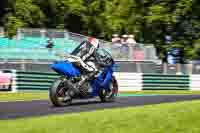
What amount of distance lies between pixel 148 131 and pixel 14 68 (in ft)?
52.9

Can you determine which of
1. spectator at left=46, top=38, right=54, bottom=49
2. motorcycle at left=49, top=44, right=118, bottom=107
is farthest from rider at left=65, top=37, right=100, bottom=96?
spectator at left=46, top=38, right=54, bottom=49

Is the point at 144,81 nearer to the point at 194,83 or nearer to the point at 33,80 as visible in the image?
the point at 194,83

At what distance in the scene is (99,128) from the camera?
25.5 feet

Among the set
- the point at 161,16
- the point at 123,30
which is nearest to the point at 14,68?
the point at 161,16

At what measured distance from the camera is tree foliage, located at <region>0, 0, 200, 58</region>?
36.1 m

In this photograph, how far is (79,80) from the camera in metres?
14.1

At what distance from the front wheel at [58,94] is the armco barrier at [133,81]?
8.84 metres

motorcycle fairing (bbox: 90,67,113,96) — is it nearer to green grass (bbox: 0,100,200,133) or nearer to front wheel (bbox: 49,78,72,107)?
front wheel (bbox: 49,78,72,107)

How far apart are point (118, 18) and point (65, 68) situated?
26888mm

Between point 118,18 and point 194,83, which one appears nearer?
point 194,83

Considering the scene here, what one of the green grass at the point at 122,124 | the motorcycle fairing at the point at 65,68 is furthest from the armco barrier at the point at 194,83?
the green grass at the point at 122,124

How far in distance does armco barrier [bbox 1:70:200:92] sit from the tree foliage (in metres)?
9.13

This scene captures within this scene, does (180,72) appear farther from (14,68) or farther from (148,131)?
(148,131)

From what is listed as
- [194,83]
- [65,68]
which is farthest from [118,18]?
[65,68]
